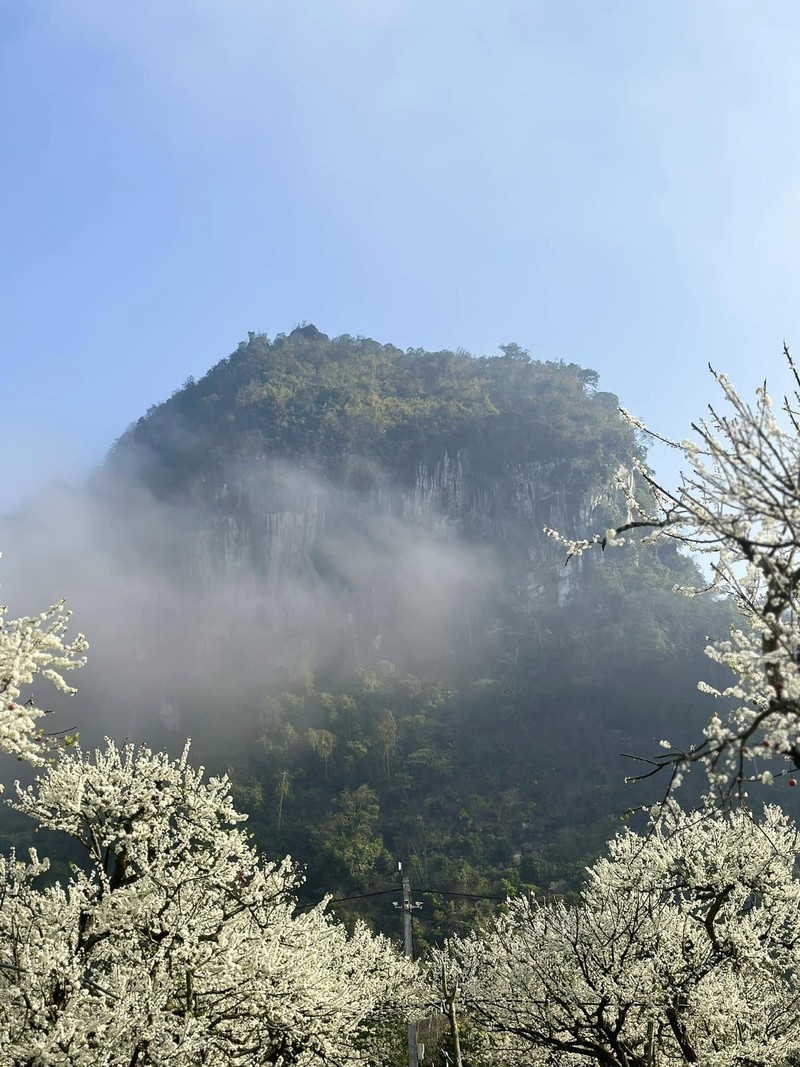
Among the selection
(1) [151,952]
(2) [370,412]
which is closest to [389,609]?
(2) [370,412]

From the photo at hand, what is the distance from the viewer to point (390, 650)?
97.2 m

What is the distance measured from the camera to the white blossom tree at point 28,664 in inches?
219

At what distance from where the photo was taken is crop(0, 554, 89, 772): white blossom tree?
5.55 meters

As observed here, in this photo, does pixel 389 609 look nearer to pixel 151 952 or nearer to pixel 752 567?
pixel 151 952

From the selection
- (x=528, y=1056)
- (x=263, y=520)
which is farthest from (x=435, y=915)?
(x=263, y=520)

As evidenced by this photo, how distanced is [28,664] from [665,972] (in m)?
10.0

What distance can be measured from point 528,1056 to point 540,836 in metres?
47.2

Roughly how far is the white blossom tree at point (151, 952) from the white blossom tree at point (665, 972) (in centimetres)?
324

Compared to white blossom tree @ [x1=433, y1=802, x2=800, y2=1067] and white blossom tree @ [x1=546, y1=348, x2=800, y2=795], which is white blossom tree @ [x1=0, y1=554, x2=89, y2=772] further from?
white blossom tree @ [x1=433, y1=802, x2=800, y2=1067]

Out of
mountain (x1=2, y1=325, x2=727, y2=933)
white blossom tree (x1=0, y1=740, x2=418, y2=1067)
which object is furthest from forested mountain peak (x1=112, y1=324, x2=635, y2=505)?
white blossom tree (x1=0, y1=740, x2=418, y2=1067)

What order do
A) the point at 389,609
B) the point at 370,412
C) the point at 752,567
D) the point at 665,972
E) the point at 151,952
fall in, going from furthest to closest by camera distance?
1. the point at 370,412
2. the point at 389,609
3. the point at 665,972
4. the point at 151,952
5. the point at 752,567

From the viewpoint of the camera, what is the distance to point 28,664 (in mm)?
5910

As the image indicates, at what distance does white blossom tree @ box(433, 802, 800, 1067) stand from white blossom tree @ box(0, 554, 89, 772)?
6462 mm

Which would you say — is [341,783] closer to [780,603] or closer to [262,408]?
[780,603]
